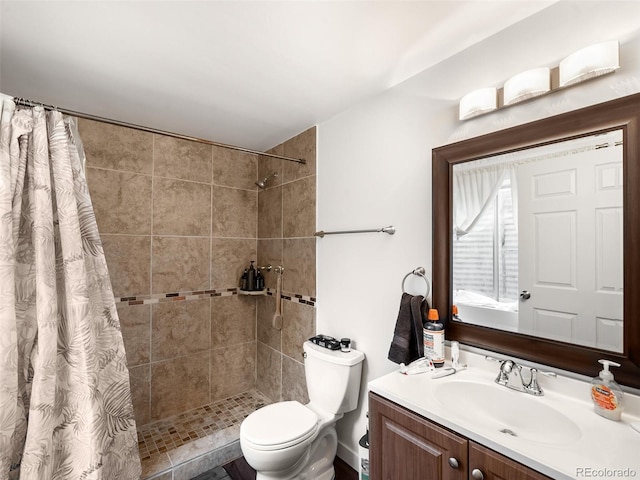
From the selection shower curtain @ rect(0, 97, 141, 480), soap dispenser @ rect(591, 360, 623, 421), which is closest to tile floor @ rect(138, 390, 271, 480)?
shower curtain @ rect(0, 97, 141, 480)

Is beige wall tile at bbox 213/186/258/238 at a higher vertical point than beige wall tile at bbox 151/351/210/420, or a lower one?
higher

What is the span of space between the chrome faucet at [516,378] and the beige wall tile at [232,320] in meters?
2.17

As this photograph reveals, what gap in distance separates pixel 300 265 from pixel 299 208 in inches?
17.9

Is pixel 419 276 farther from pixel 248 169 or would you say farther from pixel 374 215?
pixel 248 169

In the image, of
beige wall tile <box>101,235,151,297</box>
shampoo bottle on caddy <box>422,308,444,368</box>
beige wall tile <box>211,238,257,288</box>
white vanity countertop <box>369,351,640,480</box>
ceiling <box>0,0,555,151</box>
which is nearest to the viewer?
white vanity countertop <box>369,351,640,480</box>

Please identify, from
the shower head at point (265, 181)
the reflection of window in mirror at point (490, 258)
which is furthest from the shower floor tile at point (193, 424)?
the reflection of window in mirror at point (490, 258)

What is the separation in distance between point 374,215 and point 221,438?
187 centimetres

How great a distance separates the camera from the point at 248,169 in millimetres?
2855

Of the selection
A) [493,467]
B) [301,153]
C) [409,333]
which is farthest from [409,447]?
[301,153]

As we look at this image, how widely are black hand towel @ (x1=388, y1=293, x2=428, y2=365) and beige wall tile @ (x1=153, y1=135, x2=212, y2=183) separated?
1958 millimetres

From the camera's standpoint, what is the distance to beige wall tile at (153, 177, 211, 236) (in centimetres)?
238

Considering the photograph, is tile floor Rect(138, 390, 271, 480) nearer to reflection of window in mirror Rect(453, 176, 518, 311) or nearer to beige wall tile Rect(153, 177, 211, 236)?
beige wall tile Rect(153, 177, 211, 236)

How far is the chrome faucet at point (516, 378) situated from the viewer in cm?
110

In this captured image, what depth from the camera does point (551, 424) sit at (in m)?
1.00
